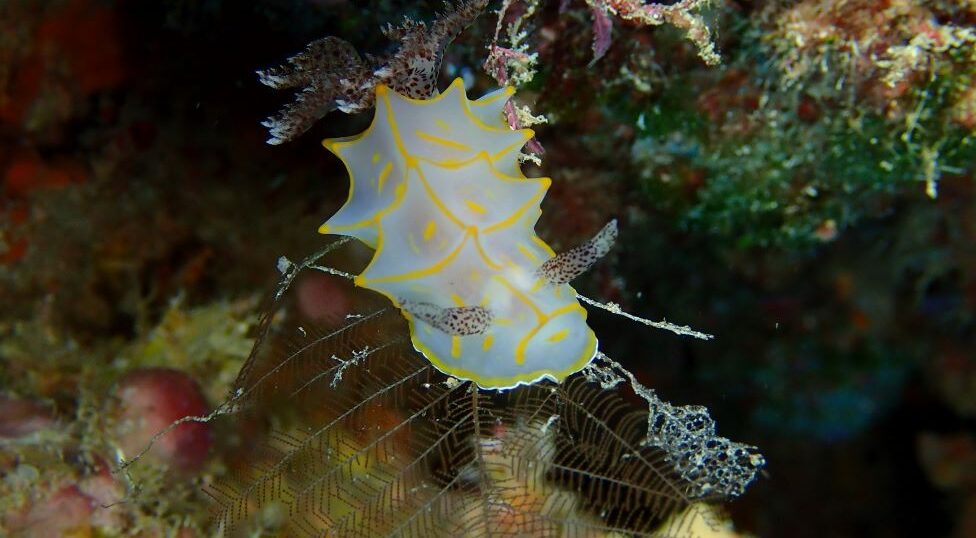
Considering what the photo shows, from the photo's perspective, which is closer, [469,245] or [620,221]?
[469,245]

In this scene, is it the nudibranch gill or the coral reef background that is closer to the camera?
the nudibranch gill

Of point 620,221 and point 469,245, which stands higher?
point 469,245

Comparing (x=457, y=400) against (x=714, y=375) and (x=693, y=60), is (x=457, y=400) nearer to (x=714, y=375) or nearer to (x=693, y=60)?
(x=693, y=60)

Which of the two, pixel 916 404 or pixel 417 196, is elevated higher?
pixel 417 196

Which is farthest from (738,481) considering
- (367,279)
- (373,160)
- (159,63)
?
(159,63)

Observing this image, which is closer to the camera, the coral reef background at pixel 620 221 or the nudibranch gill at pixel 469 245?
the nudibranch gill at pixel 469 245
